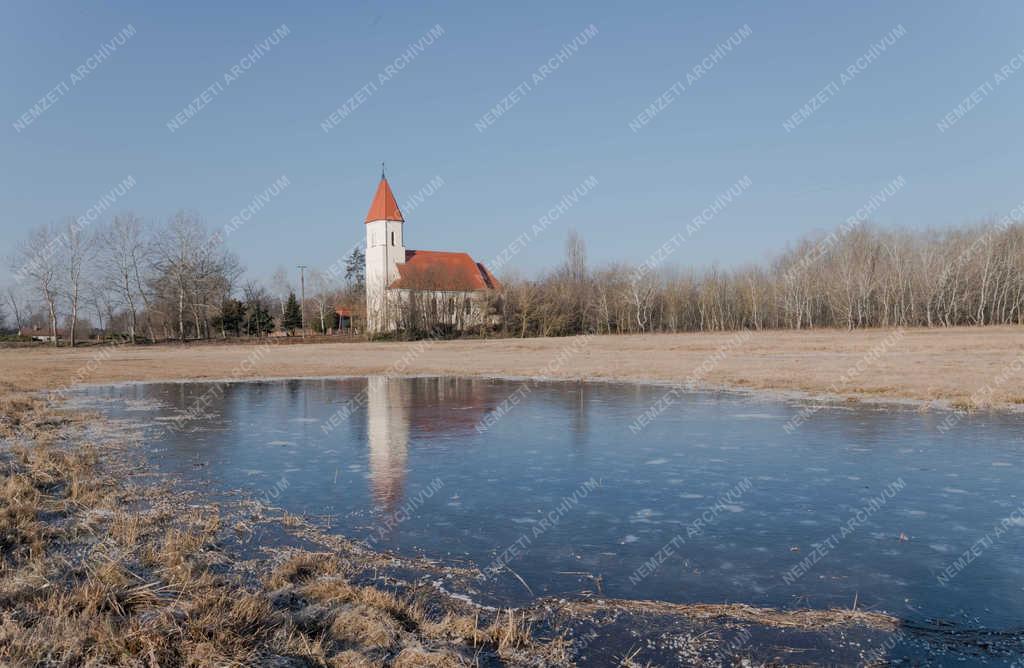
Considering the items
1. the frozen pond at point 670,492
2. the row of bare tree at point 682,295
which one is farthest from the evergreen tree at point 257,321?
the frozen pond at point 670,492

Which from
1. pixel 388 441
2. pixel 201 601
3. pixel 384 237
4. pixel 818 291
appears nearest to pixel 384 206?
pixel 384 237

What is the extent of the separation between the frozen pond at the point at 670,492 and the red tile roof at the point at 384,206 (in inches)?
3010

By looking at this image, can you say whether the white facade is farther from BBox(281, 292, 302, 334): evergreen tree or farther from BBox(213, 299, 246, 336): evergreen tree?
BBox(213, 299, 246, 336): evergreen tree

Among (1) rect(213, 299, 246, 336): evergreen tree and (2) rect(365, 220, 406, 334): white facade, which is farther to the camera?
(2) rect(365, 220, 406, 334): white facade

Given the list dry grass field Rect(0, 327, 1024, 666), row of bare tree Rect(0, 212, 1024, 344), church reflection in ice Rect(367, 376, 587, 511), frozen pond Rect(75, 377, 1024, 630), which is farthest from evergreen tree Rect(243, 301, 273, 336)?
dry grass field Rect(0, 327, 1024, 666)

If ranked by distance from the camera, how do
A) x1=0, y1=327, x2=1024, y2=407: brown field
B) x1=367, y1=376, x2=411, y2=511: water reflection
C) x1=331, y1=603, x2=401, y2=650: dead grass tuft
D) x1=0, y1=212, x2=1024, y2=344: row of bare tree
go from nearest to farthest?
x1=331, y1=603, x2=401, y2=650: dead grass tuft
x1=367, y1=376, x2=411, y2=511: water reflection
x1=0, y1=327, x2=1024, y2=407: brown field
x1=0, y1=212, x2=1024, y2=344: row of bare tree

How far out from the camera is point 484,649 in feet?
15.8

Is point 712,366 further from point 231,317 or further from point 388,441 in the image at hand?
point 231,317

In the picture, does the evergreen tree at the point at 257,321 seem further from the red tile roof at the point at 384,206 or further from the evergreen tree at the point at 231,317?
the red tile roof at the point at 384,206

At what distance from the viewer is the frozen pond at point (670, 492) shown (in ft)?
20.3

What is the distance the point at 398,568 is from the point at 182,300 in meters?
66.3

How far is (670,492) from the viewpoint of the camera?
9391 millimetres

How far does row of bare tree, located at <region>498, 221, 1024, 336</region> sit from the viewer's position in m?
70.8

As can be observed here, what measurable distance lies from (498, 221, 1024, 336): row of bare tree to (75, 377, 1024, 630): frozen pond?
187 ft
